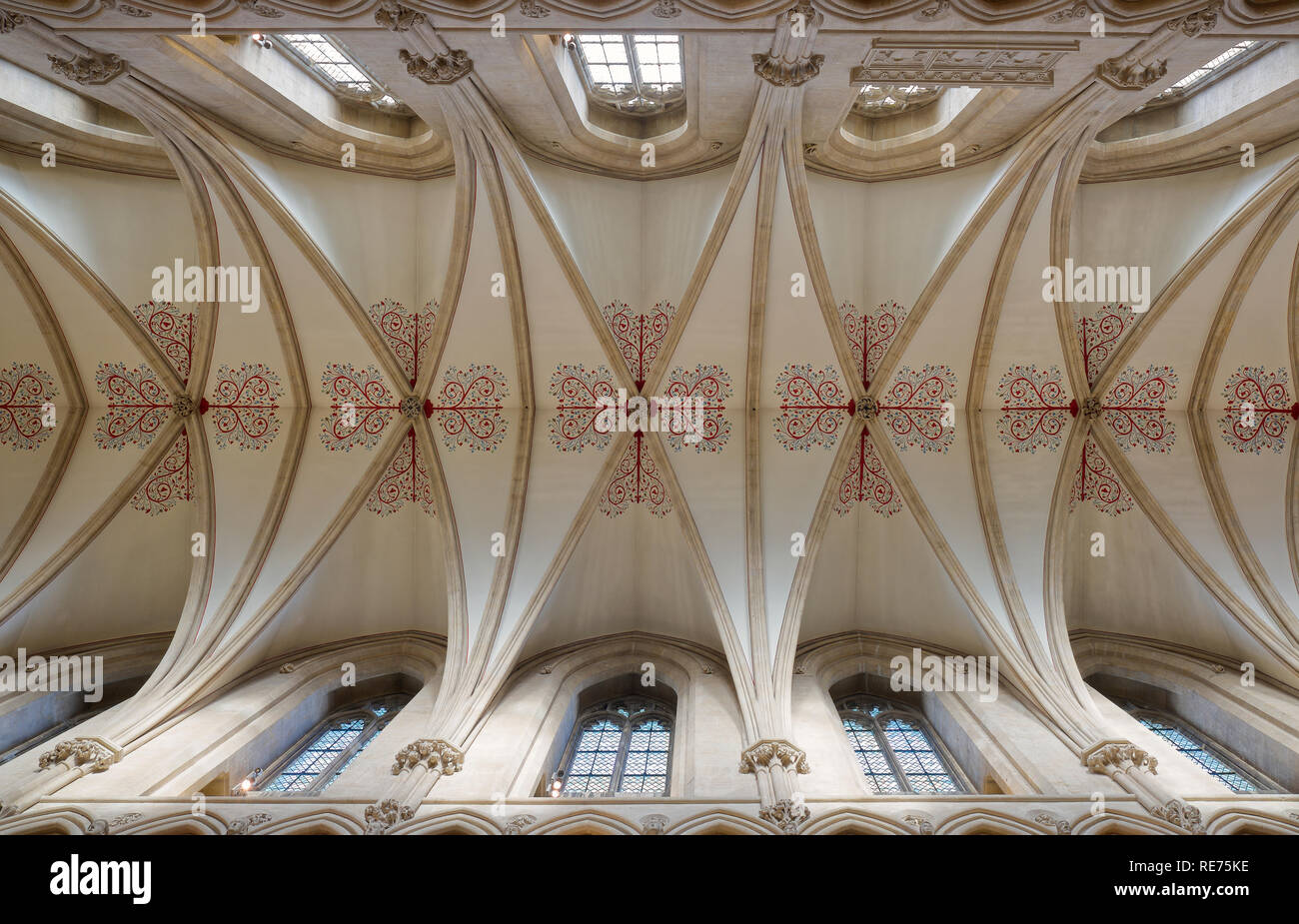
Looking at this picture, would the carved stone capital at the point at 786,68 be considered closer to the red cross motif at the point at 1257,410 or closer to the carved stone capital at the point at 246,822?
the carved stone capital at the point at 246,822

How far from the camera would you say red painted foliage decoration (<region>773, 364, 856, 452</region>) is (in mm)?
11141

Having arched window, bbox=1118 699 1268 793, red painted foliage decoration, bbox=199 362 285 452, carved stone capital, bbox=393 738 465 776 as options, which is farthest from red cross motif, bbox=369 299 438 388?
arched window, bbox=1118 699 1268 793

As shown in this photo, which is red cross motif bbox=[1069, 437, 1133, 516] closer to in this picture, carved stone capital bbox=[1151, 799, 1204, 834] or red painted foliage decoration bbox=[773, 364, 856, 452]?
red painted foliage decoration bbox=[773, 364, 856, 452]

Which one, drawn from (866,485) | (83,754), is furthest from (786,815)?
(83,754)

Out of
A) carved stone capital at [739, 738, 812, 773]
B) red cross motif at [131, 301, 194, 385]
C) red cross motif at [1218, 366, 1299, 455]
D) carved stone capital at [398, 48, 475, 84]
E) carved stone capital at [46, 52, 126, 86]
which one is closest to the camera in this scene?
carved stone capital at [46, 52, 126, 86]

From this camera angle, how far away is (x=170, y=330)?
10.9 m

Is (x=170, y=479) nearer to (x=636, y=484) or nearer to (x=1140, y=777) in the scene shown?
(x=636, y=484)

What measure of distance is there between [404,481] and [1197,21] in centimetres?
1101

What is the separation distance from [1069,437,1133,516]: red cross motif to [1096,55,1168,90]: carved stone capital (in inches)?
231

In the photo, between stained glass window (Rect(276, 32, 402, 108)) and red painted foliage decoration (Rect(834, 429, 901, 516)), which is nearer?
stained glass window (Rect(276, 32, 402, 108))

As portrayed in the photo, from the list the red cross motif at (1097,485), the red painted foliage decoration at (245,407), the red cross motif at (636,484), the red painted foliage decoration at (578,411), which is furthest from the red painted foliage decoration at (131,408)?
the red cross motif at (1097,485)

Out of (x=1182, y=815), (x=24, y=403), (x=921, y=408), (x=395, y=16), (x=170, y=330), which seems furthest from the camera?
(x=921, y=408)

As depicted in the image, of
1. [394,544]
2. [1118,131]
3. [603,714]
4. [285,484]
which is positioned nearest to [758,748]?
[603,714]
